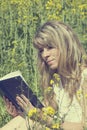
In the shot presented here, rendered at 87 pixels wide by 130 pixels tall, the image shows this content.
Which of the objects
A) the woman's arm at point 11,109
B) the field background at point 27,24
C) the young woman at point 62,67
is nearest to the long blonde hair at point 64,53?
the young woman at point 62,67

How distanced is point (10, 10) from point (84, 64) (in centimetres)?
169

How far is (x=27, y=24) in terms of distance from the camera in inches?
160

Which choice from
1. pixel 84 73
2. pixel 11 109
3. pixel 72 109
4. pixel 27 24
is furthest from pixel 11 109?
pixel 27 24

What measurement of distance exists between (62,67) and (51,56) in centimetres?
10

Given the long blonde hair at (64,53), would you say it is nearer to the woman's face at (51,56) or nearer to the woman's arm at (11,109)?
the woman's face at (51,56)

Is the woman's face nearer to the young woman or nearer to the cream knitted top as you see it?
the young woman

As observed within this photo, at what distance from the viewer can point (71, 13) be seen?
14.1ft

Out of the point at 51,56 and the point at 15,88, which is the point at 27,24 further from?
the point at 15,88

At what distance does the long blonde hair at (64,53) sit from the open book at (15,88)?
0.26m

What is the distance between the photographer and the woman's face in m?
2.92

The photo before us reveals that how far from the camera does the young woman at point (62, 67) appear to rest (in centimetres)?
282

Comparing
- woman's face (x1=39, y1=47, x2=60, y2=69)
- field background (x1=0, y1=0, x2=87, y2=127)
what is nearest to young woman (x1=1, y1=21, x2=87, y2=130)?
woman's face (x1=39, y1=47, x2=60, y2=69)

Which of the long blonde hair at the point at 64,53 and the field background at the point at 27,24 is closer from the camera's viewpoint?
the long blonde hair at the point at 64,53

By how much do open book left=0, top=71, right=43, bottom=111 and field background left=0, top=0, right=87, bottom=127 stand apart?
0.80 metres
